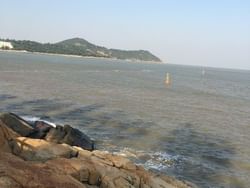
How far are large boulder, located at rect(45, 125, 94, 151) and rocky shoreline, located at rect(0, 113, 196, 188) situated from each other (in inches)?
264

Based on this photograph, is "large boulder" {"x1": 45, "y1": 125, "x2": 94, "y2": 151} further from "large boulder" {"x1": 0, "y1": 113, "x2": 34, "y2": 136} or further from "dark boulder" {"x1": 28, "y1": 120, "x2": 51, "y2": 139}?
"large boulder" {"x1": 0, "y1": 113, "x2": 34, "y2": 136}

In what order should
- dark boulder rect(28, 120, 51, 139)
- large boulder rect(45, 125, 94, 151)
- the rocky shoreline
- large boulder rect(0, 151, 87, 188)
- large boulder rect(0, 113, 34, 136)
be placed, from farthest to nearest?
large boulder rect(45, 125, 94, 151), dark boulder rect(28, 120, 51, 139), large boulder rect(0, 113, 34, 136), the rocky shoreline, large boulder rect(0, 151, 87, 188)

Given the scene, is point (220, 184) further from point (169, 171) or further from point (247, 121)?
point (247, 121)

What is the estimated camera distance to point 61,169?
50.1ft

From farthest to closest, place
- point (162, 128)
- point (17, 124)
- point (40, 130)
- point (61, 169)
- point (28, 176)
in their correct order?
point (162, 128) → point (40, 130) → point (17, 124) → point (61, 169) → point (28, 176)

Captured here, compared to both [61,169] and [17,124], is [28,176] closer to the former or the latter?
[61,169]

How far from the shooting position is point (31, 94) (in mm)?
56500

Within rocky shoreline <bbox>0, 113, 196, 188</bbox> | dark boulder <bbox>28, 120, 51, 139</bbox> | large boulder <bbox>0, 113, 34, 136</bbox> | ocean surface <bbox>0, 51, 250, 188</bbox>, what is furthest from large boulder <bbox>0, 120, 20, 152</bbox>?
ocean surface <bbox>0, 51, 250, 188</bbox>

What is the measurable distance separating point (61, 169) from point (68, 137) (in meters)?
12.6

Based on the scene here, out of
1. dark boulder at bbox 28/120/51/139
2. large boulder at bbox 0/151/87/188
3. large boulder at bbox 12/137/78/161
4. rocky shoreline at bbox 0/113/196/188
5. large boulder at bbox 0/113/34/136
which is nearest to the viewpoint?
large boulder at bbox 0/151/87/188

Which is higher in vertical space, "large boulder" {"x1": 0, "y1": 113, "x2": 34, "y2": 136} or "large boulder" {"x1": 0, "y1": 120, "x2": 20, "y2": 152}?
"large boulder" {"x1": 0, "y1": 120, "x2": 20, "y2": 152}

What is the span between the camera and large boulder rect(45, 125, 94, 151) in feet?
89.7

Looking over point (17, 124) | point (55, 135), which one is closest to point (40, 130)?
point (55, 135)

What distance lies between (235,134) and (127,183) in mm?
25638
